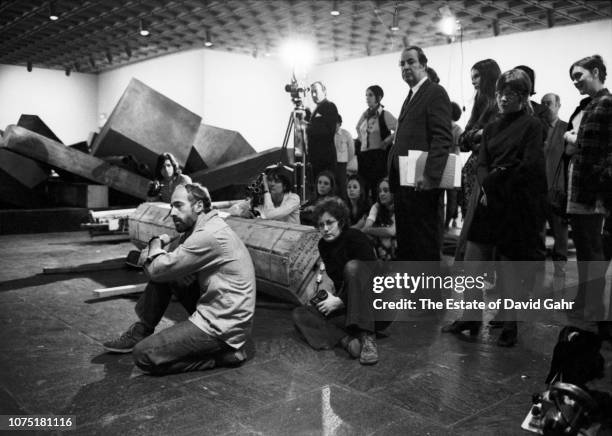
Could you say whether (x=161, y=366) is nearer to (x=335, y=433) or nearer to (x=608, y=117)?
(x=335, y=433)

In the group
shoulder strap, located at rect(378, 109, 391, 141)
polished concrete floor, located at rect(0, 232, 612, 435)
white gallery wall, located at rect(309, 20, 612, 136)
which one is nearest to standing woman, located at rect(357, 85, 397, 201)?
shoulder strap, located at rect(378, 109, 391, 141)

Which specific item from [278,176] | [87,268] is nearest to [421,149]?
[278,176]

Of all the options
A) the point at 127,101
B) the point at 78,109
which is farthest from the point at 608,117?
the point at 78,109

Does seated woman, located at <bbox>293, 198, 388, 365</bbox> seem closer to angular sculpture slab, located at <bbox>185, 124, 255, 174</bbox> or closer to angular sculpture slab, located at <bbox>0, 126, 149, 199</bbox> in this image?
angular sculpture slab, located at <bbox>0, 126, 149, 199</bbox>

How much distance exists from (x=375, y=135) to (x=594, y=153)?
10.7ft

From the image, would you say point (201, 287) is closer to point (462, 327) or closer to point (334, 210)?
point (334, 210)

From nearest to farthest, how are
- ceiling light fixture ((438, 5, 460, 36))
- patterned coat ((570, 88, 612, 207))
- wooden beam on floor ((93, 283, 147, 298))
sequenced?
patterned coat ((570, 88, 612, 207)) → wooden beam on floor ((93, 283, 147, 298)) → ceiling light fixture ((438, 5, 460, 36))

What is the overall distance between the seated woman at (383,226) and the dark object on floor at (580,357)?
319 centimetres

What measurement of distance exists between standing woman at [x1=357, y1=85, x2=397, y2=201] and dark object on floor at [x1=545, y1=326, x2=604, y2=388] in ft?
14.8

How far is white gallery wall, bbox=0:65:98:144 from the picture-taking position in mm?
16234

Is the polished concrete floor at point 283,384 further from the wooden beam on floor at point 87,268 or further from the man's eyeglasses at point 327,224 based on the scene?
the wooden beam on floor at point 87,268

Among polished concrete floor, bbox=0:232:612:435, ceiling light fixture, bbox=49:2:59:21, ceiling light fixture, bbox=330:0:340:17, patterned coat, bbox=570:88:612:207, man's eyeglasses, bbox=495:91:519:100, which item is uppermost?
ceiling light fixture, bbox=49:2:59:21

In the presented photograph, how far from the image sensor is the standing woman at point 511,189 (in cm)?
294

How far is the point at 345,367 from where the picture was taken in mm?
2789
